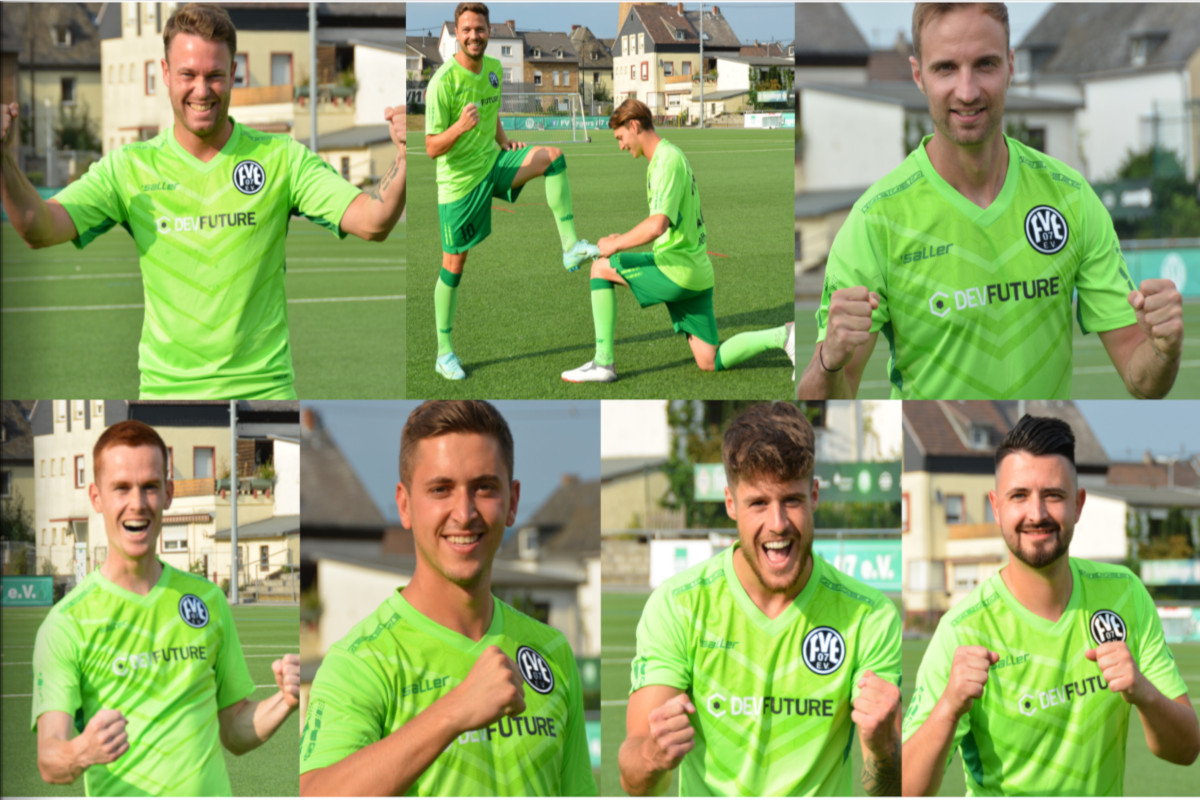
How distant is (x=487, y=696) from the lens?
381 centimetres

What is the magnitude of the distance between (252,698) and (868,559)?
8.39 feet

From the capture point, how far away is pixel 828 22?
6551 mm

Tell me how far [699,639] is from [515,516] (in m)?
0.82

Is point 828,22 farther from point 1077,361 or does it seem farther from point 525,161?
point 1077,361

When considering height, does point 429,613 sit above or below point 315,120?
below

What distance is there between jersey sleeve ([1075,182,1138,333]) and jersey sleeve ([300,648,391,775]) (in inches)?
109

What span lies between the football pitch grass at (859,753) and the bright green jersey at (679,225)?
56.2 inches

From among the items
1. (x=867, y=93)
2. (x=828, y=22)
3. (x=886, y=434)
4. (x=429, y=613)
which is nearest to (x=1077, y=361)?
(x=867, y=93)

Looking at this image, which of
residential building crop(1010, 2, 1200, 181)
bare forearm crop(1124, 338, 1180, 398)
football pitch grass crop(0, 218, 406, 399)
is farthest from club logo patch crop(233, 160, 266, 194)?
residential building crop(1010, 2, 1200, 181)

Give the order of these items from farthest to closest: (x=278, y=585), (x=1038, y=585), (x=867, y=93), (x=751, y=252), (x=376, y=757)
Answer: (x=867, y=93), (x=751, y=252), (x=278, y=585), (x=1038, y=585), (x=376, y=757)

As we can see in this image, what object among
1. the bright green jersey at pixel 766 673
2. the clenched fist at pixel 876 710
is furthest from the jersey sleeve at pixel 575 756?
the clenched fist at pixel 876 710

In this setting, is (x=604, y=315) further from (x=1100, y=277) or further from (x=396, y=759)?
(x=396, y=759)

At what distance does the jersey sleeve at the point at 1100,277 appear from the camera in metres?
4.13

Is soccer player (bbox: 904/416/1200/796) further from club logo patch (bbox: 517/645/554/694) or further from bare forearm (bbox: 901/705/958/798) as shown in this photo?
club logo patch (bbox: 517/645/554/694)
